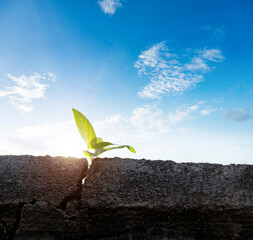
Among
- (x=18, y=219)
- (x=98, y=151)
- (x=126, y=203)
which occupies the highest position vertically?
(x=98, y=151)

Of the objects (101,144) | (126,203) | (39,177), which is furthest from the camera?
(101,144)

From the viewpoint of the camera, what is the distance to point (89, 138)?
160 cm

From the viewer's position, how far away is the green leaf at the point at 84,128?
1553mm

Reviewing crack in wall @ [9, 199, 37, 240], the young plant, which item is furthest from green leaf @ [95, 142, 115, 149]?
crack in wall @ [9, 199, 37, 240]

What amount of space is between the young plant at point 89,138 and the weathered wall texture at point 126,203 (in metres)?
0.13

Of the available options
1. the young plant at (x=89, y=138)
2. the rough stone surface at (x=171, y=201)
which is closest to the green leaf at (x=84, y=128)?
the young plant at (x=89, y=138)

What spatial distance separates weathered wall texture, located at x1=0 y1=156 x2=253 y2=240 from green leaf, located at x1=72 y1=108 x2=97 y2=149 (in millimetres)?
232

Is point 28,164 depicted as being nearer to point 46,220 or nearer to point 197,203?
point 46,220

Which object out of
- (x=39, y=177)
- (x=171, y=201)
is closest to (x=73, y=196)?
(x=39, y=177)

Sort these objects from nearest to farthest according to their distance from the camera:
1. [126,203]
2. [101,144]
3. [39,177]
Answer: [126,203] → [39,177] → [101,144]

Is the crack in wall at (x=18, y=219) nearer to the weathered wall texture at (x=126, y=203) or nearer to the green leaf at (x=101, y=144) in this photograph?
the weathered wall texture at (x=126, y=203)

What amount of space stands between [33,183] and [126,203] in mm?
542

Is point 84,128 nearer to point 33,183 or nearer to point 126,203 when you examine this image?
point 33,183

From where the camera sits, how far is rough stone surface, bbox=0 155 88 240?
1.34 metres
